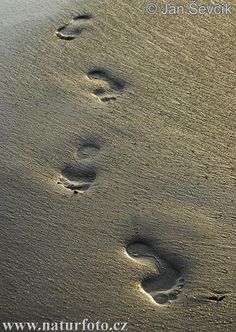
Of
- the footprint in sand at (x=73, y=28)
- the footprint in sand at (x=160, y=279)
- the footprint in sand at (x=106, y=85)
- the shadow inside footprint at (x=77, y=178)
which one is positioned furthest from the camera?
the footprint in sand at (x=73, y=28)

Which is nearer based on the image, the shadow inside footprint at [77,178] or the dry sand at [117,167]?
the dry sand at [117,167]

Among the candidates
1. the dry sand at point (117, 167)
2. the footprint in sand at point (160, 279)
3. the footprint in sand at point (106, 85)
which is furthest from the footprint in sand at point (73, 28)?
the footprint in sand at point (160, 279)

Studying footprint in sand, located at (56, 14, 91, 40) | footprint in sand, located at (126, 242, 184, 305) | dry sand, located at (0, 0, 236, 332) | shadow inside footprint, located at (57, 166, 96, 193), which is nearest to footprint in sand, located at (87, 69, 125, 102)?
dry sand, located at (0, 0, 236, 332)

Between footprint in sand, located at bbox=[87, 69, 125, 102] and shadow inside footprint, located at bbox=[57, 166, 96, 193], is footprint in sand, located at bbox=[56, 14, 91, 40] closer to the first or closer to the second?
footprint in sand, located at bbox=[87, 69, 125, 102]

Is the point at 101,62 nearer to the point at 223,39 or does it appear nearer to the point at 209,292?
the point at 223,39

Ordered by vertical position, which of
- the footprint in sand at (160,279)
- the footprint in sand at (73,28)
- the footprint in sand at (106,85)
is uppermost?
the footprint in sand at (73,28)

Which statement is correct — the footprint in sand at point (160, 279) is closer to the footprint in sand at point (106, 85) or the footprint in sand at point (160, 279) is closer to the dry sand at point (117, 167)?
the dry sand at point (117, 167)

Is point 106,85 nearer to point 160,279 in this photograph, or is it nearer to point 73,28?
point 73,28
